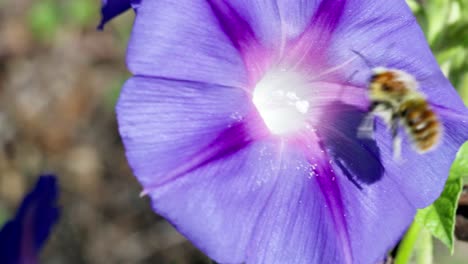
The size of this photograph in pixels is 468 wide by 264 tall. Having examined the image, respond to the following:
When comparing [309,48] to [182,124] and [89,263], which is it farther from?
[89,263]

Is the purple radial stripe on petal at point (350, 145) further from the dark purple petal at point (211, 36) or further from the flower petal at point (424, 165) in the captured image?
the dark purple petal at point (211, 36)

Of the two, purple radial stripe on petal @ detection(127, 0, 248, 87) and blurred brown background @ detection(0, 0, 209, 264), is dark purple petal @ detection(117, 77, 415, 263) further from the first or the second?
blurred brown background @ detection(0, 0, 209, 264)

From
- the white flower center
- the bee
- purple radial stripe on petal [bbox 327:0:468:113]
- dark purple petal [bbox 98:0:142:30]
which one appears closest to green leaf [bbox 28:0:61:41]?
dark purple petal [bbox 98:0:142:30]

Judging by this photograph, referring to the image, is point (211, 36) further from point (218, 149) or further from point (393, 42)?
point (393, 42)

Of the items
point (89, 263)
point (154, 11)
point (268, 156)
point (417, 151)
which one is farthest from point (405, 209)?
point (89, 263)

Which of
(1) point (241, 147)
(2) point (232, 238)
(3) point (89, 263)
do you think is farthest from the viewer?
(3) point (89, 263)
